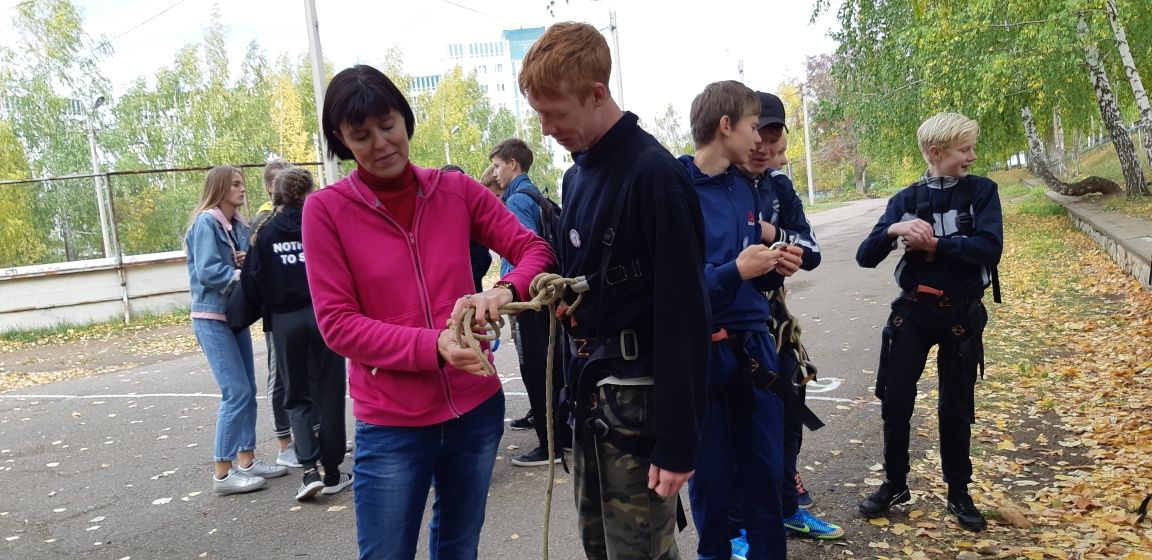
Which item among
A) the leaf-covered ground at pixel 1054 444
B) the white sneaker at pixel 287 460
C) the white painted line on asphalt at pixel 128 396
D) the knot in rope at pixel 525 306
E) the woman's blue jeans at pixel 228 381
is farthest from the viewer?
the white painted line on asphalt at pixel 128 396

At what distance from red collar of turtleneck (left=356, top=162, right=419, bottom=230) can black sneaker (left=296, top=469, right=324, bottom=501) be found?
3.24 metres

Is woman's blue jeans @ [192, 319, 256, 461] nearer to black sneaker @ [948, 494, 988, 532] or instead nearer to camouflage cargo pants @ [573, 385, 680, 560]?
camouflage cargo pants @ [573, 385, 680, 560]

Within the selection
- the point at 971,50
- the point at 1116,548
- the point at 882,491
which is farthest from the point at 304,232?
the point at 971,50

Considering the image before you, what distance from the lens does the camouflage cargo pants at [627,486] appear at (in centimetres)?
219

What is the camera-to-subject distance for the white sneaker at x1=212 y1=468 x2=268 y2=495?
5.39 meters

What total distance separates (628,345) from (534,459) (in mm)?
3509

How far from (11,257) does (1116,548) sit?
2659 centimetres

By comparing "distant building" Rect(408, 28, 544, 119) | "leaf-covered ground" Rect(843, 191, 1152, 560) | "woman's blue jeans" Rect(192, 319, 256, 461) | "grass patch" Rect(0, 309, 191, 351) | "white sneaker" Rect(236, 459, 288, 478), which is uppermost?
"distant building" Rect(408, 28, 544, 119)

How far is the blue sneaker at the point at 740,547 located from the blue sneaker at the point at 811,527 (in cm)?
23

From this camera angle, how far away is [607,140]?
2.21 meters

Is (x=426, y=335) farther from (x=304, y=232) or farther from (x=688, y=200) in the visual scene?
(x=688, y=200)

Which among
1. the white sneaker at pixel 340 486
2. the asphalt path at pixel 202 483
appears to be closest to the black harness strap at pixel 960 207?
the asphalt path at pixel 202 483

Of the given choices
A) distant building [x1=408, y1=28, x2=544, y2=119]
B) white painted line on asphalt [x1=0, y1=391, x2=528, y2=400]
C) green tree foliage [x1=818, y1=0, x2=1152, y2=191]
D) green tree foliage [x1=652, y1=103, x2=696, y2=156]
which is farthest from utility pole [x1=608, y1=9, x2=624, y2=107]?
distant building [x1=408, y1=28, x2=544, y2=119]

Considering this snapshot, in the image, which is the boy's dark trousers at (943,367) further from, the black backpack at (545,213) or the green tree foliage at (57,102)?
the green tree foliage at (57,102)
